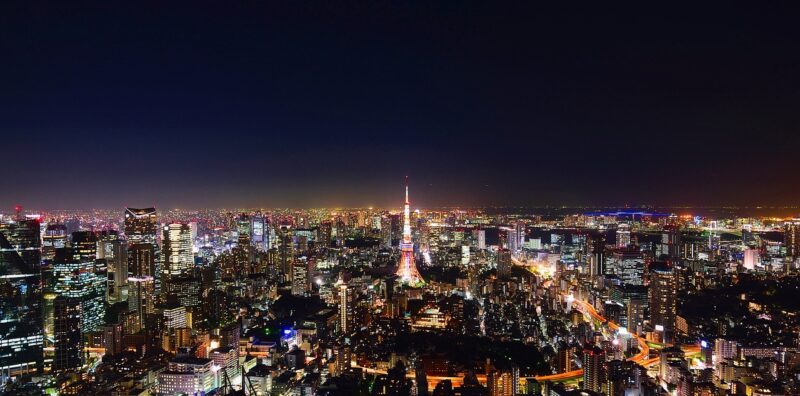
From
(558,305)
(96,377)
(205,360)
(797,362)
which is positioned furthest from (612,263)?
(96,377)

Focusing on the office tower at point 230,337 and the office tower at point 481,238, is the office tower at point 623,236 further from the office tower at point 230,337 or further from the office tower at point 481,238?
the office tower at point 230,337

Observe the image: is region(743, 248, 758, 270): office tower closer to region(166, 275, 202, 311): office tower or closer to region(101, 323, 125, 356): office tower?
region(166, 275, 202, 311): office tower

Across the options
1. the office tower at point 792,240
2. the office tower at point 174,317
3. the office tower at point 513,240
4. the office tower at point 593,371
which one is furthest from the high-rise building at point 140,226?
the office tower at point 792,240

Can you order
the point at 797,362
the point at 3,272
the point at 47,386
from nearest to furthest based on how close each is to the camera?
the point at 47,386, the point at 797,362, the point at 3,272

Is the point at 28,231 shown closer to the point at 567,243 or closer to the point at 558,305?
the point at 558,305

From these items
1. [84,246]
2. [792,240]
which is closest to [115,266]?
[84,246]

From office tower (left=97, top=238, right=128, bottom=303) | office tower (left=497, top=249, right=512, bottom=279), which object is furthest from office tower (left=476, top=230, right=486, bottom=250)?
office tower (left=97, top=238, right=128, bottom=303)

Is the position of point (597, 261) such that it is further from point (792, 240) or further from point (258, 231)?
point (258, 231)
